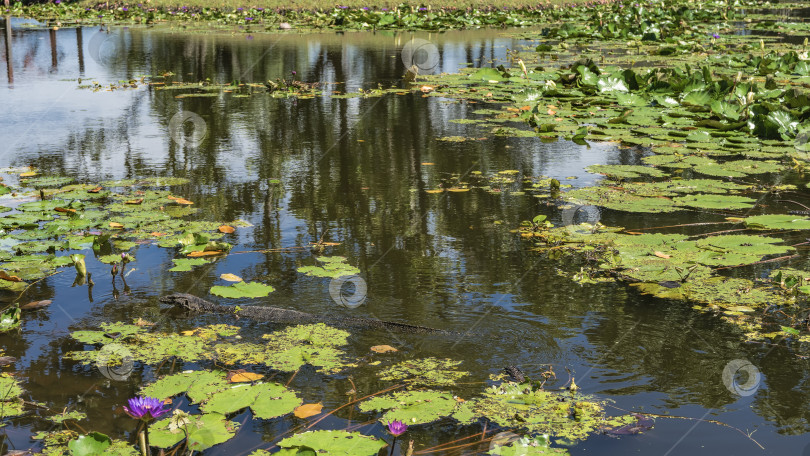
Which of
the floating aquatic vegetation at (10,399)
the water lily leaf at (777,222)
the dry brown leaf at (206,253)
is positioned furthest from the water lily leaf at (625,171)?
the floating aquatic vegetation at (10,399)

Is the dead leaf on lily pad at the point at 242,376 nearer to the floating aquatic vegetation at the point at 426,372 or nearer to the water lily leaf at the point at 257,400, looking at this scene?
the water lily leaf at the point at 257,400

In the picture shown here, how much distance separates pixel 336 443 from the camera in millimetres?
2367

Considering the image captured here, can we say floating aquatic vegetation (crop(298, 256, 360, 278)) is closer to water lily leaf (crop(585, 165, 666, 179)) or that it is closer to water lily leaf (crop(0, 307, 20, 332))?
water lily leaf (crop(0, 307, 20, 332))

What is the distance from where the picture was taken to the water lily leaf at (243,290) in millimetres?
3601

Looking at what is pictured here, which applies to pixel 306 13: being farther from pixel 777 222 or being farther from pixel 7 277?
pixel 7 277

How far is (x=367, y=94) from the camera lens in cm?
935

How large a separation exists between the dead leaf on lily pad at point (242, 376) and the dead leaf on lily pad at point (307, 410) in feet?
0.95

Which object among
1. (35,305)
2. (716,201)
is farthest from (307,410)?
(716,201)

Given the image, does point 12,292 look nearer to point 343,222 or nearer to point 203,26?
point 343,222

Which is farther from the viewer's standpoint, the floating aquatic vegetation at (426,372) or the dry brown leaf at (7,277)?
the dry brown leaf at (7,277)

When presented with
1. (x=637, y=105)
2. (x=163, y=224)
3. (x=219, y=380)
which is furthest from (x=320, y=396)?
(x=637, y=105)

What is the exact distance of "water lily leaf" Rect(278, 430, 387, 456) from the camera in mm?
2328

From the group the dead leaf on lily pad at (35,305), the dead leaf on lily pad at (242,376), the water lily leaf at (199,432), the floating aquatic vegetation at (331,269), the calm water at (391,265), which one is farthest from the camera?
the floating aquatic vegetation at (331,269)

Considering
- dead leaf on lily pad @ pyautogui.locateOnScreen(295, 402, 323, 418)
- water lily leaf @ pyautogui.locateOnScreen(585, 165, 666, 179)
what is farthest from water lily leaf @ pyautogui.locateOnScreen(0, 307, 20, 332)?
water lily leaf @ pyautogui.locateOnScreen(585, 165, 666, 179)
